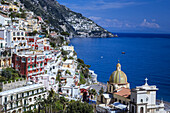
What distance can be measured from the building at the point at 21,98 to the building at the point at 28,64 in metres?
4.95

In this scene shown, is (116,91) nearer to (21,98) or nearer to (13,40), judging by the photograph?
(21,98)

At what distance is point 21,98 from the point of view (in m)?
32.1

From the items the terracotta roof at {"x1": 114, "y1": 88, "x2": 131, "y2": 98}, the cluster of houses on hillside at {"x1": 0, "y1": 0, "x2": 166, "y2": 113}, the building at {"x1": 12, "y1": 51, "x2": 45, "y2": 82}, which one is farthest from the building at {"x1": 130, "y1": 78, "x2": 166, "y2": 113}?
the building at {"x1": 12, "y1": 51, "x2": 45, "y2": 82}

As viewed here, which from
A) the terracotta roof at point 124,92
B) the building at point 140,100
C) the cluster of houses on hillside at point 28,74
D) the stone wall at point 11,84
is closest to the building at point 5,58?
the cluster of houses on hillside at point 28,74

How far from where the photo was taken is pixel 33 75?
1629 inches

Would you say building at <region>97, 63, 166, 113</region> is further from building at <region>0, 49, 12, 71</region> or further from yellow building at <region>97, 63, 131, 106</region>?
building at <region>0, 49, 12, 71</region>

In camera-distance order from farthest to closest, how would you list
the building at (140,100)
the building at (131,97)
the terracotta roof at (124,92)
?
1. the terracotta roof at (124,92)
2. the building at (131,97)
3. the building at (140,100)

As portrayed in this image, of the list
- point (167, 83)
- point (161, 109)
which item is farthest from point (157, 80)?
point (161, 109)

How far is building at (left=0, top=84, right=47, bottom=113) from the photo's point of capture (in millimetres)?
30141

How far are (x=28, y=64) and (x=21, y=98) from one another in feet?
30.5

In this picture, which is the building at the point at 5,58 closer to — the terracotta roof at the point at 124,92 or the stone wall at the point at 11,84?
the stone wall at the point at 11,84

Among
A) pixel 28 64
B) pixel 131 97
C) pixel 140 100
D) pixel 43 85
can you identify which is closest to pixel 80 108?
pixel 131 97

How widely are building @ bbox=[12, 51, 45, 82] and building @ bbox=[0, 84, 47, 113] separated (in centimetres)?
495

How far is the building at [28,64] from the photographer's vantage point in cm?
4012
